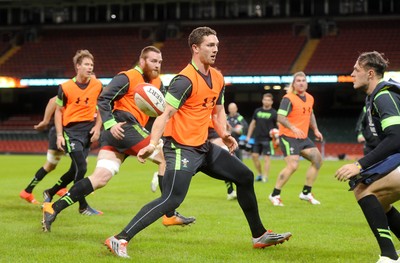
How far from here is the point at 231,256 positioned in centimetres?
673

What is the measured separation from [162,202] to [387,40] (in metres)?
33.6

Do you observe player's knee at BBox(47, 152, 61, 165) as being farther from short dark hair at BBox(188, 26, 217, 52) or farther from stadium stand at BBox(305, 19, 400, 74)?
stadium stand at BBox(305, 19, 400, 74)

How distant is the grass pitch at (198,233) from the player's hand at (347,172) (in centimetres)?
127

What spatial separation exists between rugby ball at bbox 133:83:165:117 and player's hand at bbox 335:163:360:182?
2216mm

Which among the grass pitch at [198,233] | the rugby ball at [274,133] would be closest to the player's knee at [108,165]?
the grass pitch at [198,233]

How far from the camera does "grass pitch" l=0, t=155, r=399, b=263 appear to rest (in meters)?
6.75

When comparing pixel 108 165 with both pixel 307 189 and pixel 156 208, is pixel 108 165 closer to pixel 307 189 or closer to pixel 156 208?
pixel 156 208

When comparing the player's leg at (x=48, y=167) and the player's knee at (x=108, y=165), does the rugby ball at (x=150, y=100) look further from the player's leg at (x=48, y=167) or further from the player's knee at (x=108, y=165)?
the player's leg at (x=48, y=167)

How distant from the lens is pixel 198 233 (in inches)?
328

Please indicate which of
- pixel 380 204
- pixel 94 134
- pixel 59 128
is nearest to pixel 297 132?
pixel 94 134

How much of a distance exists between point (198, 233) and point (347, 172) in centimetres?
309

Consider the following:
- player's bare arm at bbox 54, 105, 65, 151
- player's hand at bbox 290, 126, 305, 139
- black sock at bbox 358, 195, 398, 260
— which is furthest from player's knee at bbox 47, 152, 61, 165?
black sock at bbox 358, 195, 398, 260

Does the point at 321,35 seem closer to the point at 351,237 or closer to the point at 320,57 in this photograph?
the point at 320,57

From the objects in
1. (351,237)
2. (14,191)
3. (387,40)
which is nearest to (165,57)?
(387,40)
